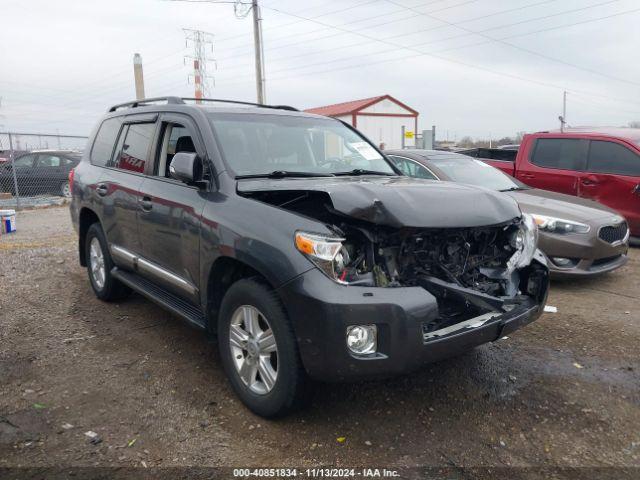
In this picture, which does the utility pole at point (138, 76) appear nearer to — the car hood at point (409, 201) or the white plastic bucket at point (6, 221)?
the white plastic bucket at point (6, 221)

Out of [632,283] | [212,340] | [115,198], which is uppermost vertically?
[115,198]

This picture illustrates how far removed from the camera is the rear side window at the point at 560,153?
7801 millimetres

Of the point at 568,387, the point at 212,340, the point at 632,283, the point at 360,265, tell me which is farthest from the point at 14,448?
the point at 632,283

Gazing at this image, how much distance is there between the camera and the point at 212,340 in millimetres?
3416

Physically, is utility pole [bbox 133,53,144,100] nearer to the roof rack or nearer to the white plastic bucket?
the white plastic bucket

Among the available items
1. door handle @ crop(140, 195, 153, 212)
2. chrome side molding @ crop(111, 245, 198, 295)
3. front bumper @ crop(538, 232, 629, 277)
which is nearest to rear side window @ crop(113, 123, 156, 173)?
door handle @ crop(140, 195, 153, 212)

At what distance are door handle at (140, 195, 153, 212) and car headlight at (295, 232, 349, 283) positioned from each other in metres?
1.69

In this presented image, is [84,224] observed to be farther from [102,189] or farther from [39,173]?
[39,173]

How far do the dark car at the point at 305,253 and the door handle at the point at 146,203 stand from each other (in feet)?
0.04

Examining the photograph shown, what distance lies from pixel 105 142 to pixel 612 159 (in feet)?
22.8

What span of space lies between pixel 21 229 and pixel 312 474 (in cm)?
953

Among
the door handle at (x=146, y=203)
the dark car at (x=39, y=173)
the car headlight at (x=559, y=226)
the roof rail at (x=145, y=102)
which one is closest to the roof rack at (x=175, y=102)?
the roof rail at (x=145, y=102)

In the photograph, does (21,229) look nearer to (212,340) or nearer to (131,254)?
(131,254)

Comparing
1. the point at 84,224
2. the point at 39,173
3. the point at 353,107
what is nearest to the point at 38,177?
the point at 39,173
